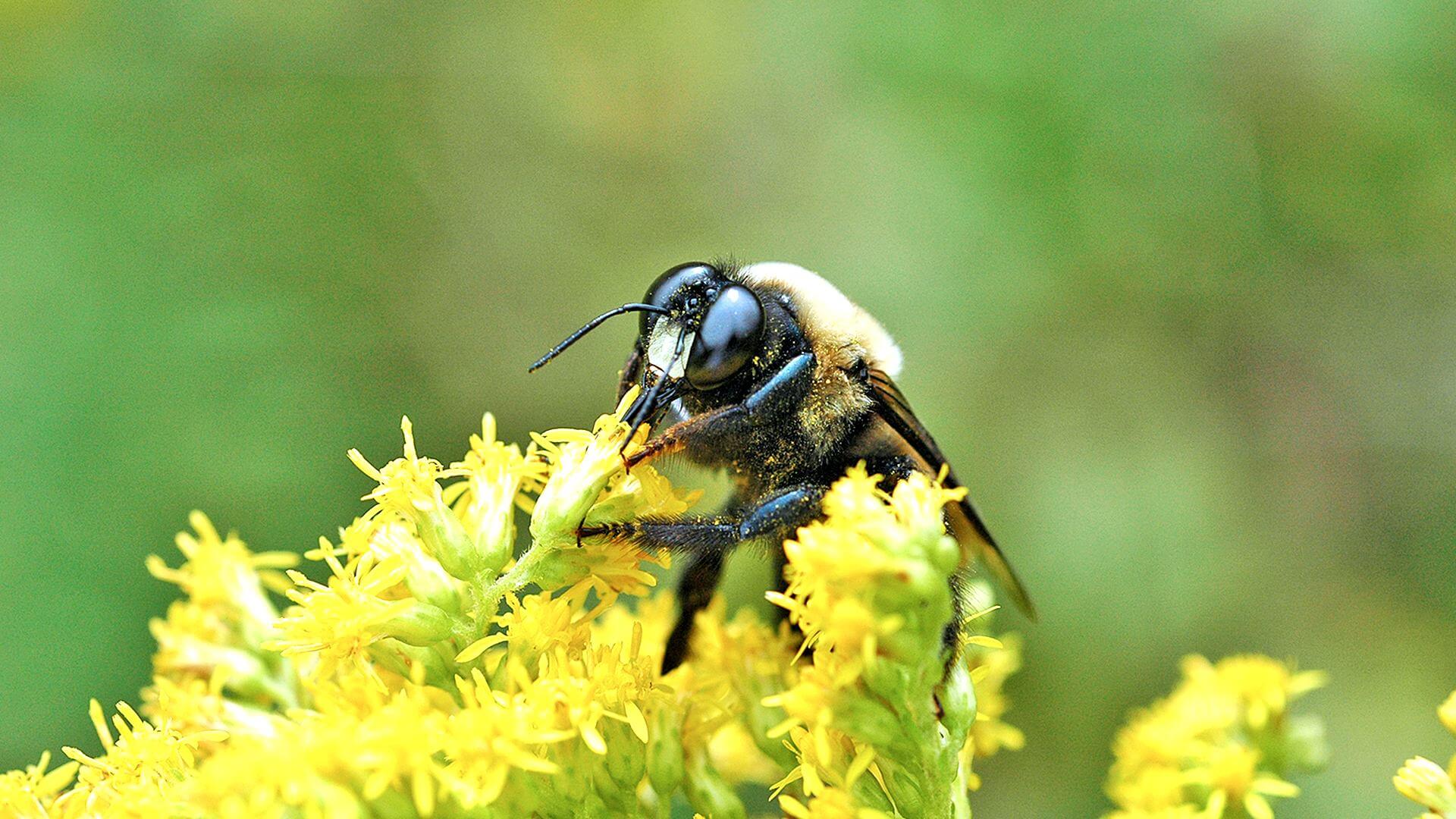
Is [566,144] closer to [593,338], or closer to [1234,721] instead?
[593,338]

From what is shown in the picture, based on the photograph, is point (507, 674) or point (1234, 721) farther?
point (1234, 721)

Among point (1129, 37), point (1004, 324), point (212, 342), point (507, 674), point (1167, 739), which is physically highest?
point (1129, 37)

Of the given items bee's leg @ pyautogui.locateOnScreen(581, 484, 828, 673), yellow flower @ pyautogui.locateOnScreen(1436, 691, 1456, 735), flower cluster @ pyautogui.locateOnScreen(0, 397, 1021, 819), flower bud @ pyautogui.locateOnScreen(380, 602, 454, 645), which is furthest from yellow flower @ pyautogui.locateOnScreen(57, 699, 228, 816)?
yellow flower @ pyautogui.locateOnScreen(1436, 691, 1456, 735)

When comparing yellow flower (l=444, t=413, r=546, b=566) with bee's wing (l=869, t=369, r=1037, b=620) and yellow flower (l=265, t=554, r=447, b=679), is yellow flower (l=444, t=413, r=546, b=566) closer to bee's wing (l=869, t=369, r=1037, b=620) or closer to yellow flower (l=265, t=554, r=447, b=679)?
yellow flower (l=265, t=554, r=447, b=679)

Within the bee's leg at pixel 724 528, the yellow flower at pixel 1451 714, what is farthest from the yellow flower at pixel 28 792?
the yellow flower at pixel 1451 714

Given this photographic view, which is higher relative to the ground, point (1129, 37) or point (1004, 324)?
point (1129, 37)

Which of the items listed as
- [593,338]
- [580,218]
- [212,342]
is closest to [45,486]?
[212,342]

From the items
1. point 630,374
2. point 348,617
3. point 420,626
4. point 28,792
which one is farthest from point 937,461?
point 28,792
